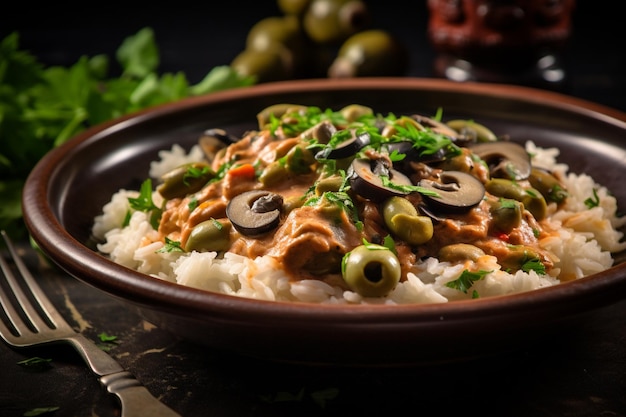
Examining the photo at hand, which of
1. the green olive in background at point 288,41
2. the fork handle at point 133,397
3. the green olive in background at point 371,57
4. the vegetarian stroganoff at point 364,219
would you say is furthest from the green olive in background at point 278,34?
the fork handle at point 133,397

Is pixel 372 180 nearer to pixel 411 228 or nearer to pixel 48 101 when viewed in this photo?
pixel 411 228

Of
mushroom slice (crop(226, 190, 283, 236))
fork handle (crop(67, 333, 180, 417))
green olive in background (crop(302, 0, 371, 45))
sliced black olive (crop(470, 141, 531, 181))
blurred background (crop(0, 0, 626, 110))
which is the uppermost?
mushroom slice (crop(226, 190, 283, 236))

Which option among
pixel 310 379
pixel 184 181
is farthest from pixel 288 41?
pixel 310 379

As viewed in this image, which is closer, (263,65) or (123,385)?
(123,385)

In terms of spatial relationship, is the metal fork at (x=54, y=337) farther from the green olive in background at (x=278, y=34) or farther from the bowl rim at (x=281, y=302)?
the green olive in background at (x=278, y=34)

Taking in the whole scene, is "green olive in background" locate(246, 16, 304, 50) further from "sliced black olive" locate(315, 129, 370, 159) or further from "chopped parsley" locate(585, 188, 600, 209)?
"chopped parsley" locate(585, 188, 600, 209)

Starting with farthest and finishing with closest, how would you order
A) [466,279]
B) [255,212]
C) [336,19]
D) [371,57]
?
1. [336,19]
2. [371,57]
3. [255,212]
4. [466,279]

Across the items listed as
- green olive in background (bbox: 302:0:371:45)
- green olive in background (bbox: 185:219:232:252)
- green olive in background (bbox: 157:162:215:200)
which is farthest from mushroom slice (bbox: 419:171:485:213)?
green olive in background (bbox: 302:0:371:45)
